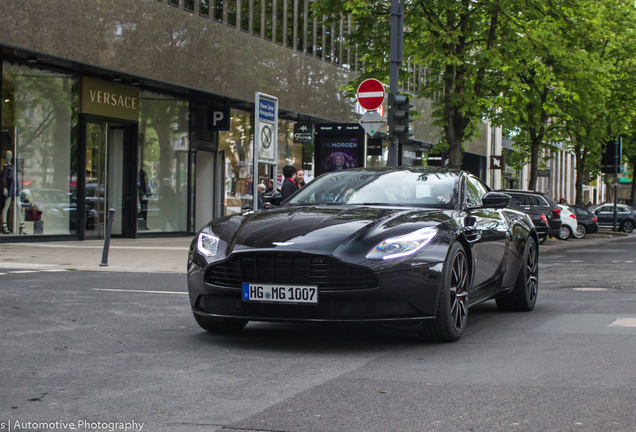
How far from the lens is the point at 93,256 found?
15.1 metres

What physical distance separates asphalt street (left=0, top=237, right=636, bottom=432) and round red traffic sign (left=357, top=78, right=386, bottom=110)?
6.93m

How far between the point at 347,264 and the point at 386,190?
1693mm

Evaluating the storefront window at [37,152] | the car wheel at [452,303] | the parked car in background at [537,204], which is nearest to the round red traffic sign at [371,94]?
the car wheel at [452,303]

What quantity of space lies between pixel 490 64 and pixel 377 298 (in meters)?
15.6

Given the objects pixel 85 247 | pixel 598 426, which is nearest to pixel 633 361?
pixel 598 426

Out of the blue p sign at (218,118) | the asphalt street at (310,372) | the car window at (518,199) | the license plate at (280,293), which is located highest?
the blue p sign at (218,118)

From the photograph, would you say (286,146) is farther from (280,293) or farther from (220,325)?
(280,293)

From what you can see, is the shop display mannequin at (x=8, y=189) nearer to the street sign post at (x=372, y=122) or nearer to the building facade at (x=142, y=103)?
the building facade at (x=142, y=103)

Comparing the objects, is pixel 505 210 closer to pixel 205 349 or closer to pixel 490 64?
pixel 205 349

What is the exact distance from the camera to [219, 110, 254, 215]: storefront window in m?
26.4

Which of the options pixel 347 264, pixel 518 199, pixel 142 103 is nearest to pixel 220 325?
pixel 347 264

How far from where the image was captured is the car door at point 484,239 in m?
6.82

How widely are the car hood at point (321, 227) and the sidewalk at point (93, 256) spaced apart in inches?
265

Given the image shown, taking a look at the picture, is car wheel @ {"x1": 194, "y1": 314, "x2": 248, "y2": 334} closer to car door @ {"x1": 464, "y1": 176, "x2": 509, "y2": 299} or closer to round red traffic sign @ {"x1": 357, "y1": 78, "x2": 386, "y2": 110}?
car door @ {"x1": 464, "y1": 176, "x2": 509, "y2": 299}
